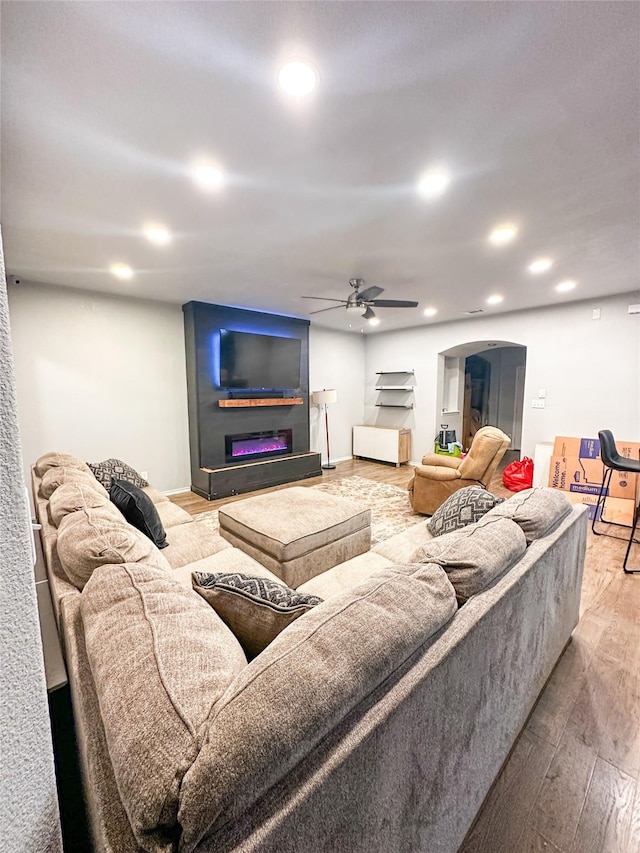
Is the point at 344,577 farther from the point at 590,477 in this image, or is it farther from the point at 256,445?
the point at 590,477

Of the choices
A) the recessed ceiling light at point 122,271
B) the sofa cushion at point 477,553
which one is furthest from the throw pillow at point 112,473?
the sofa cushion at point 477,553

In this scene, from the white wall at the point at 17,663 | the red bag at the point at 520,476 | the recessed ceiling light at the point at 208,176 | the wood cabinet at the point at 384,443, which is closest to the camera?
the white wall at the point at 17,663

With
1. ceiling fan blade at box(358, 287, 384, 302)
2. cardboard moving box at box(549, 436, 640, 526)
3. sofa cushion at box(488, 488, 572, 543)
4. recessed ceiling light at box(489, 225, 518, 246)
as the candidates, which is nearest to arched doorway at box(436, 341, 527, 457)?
cardboard moving box at box(549, 436, 640, 526)

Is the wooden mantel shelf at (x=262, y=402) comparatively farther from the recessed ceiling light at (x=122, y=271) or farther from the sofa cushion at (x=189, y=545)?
the sofa cushion at (x=189, y=545)

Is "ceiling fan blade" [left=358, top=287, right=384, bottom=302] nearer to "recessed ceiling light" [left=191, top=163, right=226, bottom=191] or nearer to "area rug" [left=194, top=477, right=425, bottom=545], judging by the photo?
"recessed ceiling light" [left=191, top=163, right=226, bottom=191]

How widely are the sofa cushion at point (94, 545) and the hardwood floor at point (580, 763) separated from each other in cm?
146

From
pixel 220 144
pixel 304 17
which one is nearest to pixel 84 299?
pixel 220 144

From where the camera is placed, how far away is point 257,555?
2297mm

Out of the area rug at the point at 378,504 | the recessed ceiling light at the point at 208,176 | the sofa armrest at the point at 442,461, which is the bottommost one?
the area rug at the point at 378,504

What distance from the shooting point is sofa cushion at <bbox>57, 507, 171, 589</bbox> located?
118 centimetres

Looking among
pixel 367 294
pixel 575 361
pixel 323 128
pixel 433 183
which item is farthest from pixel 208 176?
pixel 575 361

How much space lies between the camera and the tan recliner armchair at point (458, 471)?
345cm

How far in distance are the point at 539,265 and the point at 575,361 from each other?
6.64ft

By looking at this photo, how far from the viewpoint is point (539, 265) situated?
330 cm
